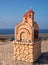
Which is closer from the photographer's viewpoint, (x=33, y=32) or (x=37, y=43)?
(x=33, y=32)

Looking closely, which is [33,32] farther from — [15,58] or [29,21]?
[15,58]

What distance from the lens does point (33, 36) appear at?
49.0 ft

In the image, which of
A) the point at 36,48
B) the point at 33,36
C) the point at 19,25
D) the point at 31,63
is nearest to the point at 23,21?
the point at 19,25

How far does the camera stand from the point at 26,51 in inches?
579

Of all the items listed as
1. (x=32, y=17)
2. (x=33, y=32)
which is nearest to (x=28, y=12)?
(x=32, y=17)

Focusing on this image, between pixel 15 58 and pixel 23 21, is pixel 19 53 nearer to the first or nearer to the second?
pixel 15 58

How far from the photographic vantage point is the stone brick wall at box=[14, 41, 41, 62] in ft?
47.8

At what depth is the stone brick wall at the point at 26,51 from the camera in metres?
14.6

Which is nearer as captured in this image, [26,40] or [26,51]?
[26,51]

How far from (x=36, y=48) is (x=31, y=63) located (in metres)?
1.57

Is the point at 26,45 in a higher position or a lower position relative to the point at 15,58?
higher

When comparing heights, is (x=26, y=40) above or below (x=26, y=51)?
above

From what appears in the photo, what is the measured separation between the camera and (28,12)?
15.2 m

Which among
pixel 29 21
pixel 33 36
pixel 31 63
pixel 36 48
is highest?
pixel 29 21
